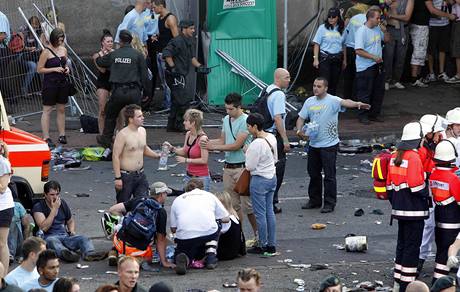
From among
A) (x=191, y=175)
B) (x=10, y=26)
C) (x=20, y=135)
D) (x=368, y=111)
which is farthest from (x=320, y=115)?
(x=10, y=26)

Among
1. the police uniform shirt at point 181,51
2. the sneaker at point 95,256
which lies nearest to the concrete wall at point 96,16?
the police uniform shirt at point 181,51

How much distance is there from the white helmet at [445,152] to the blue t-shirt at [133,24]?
32.4 ft

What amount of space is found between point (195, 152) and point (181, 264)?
183cm

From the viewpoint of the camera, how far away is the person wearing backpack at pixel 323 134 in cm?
1589

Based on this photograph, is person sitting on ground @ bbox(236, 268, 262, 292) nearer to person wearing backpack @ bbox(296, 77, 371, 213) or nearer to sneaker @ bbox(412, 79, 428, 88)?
person wearing backpack @ bbox(296, 77, 371, 213)

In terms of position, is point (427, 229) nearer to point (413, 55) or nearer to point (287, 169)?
point (287, 169)

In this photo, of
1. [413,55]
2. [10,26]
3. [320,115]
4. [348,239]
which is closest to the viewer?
[348,239]

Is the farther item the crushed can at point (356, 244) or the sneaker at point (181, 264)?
the crushed can at point (356, 244)

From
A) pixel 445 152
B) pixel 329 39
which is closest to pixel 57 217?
pixel 445 152

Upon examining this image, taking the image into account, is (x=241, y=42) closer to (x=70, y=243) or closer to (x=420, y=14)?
(x=420, y=14)

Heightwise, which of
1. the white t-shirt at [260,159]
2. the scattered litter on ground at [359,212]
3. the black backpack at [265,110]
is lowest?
the scattered litter on ground at [359,212]

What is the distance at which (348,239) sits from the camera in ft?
47.5

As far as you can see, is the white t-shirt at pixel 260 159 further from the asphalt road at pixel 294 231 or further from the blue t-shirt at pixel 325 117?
the blue t-shirt at pixel 325 117

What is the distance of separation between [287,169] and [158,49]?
429 centimetres
